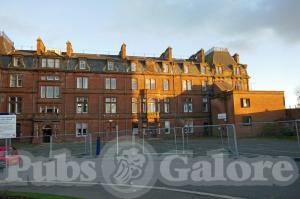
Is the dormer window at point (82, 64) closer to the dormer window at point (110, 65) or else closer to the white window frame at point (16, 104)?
the dormer window at point (110, 65)

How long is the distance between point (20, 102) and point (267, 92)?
38.3 m

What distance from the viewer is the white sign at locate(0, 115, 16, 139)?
16594 mm

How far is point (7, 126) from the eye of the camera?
54.8 ft

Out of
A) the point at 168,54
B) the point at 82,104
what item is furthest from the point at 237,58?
the point at 82,104

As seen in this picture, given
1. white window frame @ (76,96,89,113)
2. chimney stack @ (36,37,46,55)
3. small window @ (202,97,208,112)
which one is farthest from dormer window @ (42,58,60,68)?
small window @ (202,97,208,112)

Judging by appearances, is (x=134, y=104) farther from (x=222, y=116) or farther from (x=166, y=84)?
(x=222, y=116)

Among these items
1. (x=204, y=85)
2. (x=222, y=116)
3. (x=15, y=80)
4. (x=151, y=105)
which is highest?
(x=15, y=80)

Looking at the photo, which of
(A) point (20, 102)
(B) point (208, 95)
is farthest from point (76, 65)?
(B) point (208, 95)

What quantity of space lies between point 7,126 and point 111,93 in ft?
97.4

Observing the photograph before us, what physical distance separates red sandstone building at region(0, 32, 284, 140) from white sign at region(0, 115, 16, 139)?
25.4 m

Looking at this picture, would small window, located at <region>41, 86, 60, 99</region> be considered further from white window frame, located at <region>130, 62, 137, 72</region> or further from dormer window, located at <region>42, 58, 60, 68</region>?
white window frame, located at <region>130, 62, 137, 72</region>

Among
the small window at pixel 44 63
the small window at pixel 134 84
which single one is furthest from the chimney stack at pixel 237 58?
the small window at pixel 44 63

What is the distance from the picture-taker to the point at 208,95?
51.6m

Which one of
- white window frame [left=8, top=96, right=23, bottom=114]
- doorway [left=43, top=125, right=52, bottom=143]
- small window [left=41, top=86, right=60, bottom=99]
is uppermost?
small window [left=41, top=86, right=60, bottom=99]
